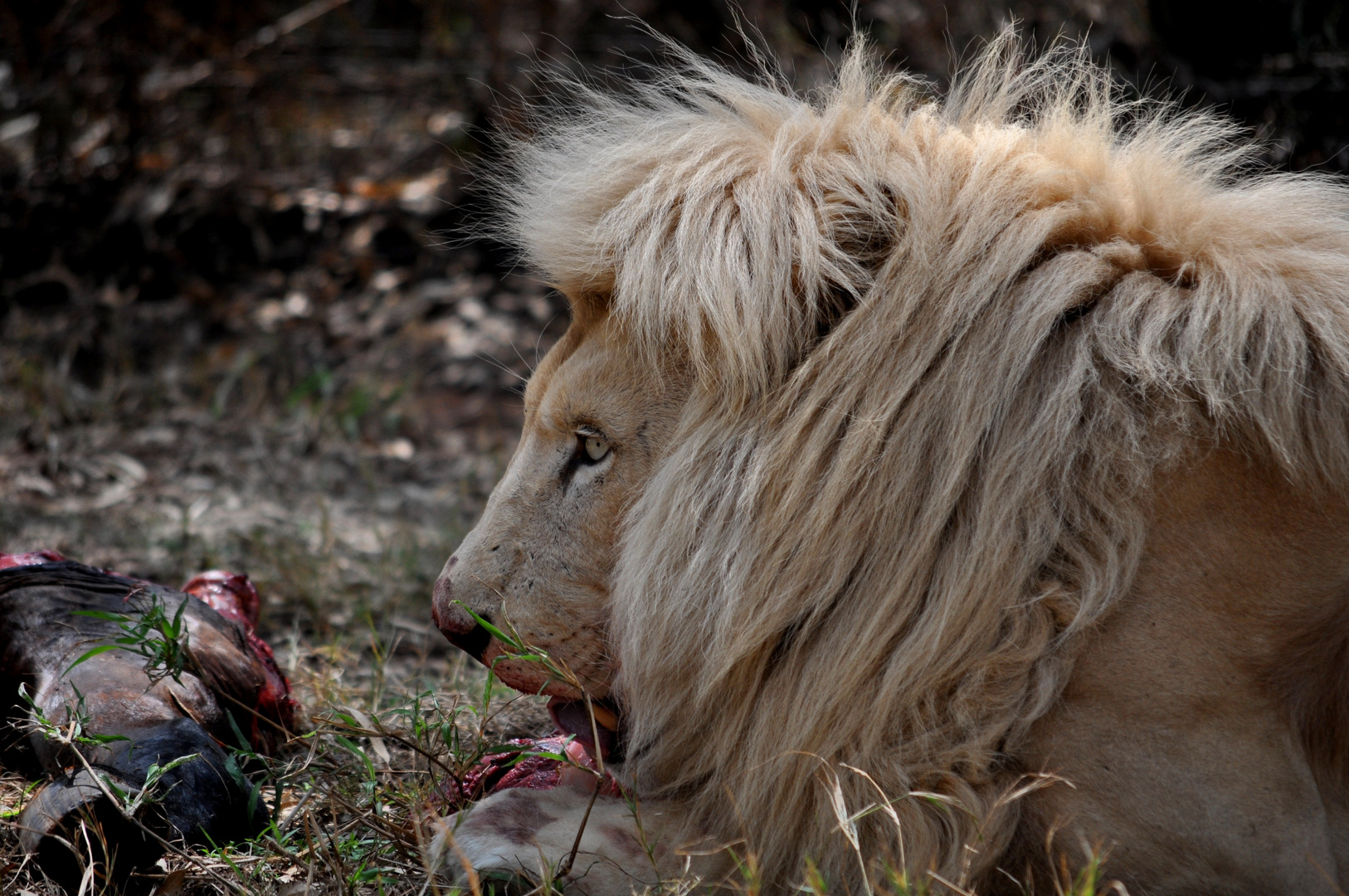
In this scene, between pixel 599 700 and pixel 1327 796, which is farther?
pixel 599 700

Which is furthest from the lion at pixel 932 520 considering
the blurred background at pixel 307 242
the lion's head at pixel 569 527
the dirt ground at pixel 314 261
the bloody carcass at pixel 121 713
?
the blurred background at pixel 307 242

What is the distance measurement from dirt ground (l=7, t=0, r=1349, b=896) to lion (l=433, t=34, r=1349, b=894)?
2.38ft

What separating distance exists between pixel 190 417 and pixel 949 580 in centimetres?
342

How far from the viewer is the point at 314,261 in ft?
17.6

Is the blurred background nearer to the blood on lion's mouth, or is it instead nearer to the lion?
the blood on lion's mouth

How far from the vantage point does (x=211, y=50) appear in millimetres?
5211

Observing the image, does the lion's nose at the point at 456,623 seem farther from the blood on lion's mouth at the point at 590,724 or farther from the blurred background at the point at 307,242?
the blurred background at the point at 307,242

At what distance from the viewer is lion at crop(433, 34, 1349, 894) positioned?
55.5 inches

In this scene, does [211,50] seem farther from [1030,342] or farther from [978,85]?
[1030,342]

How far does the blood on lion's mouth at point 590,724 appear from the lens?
177 cm

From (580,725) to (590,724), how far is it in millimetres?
28

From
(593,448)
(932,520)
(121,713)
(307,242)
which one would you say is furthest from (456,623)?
(307,242)

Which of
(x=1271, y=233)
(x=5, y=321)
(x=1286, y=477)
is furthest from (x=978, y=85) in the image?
(x=5, y=321)

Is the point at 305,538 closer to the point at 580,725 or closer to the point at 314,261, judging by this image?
the point at 580,725
